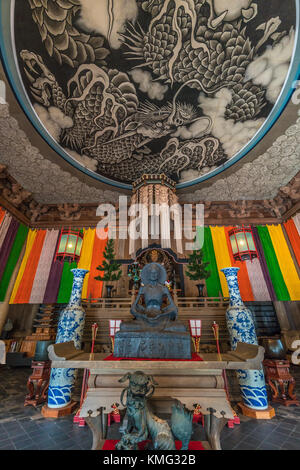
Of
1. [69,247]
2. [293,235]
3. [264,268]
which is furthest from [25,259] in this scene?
[293,235]

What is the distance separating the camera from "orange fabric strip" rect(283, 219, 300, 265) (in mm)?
6606

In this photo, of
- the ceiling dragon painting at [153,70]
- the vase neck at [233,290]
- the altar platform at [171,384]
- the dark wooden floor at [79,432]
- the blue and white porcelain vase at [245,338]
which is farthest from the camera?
the ceiling dragon painting at [153,70]

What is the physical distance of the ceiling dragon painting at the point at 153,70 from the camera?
12.1ft

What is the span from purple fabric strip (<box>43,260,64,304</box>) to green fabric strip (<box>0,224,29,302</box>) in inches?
51.3

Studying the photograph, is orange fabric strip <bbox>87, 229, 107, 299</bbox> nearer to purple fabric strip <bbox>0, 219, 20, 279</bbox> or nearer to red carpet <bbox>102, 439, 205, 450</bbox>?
Answer: purple fabric strip <bbox>0, 219, 20, 279</bbox>

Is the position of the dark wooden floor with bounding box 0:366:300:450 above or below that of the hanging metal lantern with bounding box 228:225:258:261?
below

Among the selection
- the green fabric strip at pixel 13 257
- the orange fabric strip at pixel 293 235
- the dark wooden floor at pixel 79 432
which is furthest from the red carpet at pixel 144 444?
the orange fabric strip at pixel 293 235

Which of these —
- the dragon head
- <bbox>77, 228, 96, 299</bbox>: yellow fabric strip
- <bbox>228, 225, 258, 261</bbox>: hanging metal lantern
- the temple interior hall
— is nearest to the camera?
the temple interior hall

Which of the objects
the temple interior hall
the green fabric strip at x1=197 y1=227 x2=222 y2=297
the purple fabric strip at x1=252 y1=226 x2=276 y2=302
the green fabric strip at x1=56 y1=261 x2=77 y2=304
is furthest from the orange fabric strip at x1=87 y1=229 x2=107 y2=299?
Result: the purple fabric strip at x1=252 y1=226 x2=276 y2=302

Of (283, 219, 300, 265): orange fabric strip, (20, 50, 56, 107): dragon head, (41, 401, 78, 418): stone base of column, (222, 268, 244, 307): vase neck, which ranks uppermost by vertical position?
(20, 50, 56, 107): dragon head

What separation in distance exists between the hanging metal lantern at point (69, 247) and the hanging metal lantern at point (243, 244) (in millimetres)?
4326

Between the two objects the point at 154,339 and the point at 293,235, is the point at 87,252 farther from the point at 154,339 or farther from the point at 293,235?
the point at 293,235

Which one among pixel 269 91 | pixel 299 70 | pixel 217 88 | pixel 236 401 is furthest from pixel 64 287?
pixel 299 70

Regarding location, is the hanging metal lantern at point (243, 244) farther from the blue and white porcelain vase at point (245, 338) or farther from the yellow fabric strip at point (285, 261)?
the yellow fabric strip at point (285, 261)
